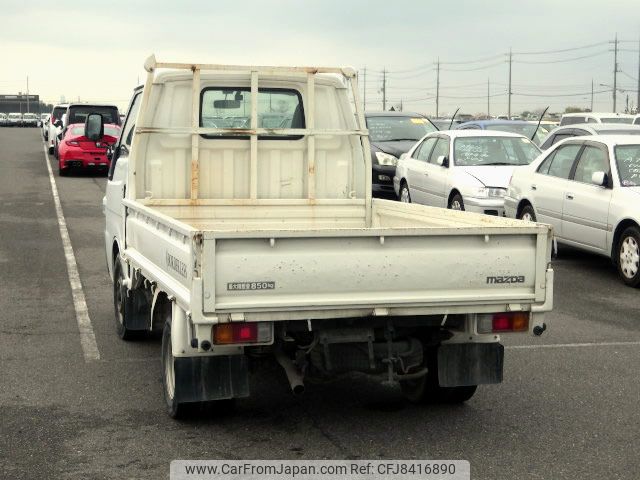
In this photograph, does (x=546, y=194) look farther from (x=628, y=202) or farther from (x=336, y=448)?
(x=336, y=448)

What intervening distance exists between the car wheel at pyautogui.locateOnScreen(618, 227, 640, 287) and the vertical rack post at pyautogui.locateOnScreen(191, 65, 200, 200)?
218 inches

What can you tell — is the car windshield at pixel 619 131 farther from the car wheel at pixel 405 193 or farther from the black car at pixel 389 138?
the black car at pixel 389 138

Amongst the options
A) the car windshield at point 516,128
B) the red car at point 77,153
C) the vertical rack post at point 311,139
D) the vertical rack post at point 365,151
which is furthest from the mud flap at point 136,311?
the red car at point 77,153

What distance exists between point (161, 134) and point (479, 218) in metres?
2.50

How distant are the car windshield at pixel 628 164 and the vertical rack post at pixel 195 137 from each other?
5.89 m

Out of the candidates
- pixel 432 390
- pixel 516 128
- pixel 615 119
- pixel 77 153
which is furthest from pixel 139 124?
pixel 77 153

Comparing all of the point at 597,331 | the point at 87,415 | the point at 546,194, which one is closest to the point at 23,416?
the point at 87,415

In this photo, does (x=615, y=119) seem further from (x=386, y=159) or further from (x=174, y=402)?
(x=174, y=402)

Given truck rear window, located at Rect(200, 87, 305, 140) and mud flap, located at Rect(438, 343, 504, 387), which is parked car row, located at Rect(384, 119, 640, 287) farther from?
mud flap, located at Rect(438, 343, 504, 387)

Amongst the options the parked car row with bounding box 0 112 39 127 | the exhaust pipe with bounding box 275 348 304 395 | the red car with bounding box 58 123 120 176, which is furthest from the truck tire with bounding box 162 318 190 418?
the parked car row with bounding box 0 112 39 127

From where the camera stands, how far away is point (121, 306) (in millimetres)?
8688

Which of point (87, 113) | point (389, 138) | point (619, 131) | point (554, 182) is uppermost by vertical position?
point (87, 113)

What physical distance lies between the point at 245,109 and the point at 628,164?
19.2ft

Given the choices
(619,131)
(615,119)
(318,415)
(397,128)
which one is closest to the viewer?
(318,415)
